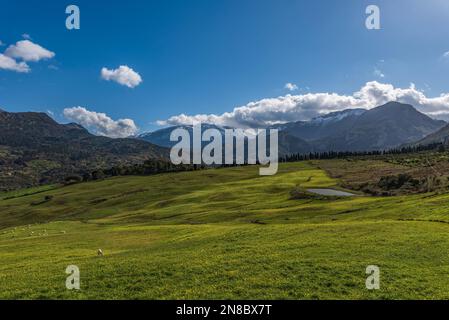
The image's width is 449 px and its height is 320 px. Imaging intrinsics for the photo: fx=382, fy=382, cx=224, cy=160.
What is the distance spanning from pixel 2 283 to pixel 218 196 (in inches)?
4941

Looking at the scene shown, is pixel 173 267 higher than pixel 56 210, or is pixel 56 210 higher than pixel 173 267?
pixel 173 267

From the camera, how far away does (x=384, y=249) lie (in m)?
42.6

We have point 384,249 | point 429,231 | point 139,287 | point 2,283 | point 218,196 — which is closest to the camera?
point 139,287

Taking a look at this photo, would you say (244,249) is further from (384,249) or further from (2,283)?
(2,283)

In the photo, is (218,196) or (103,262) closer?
(103,262)
